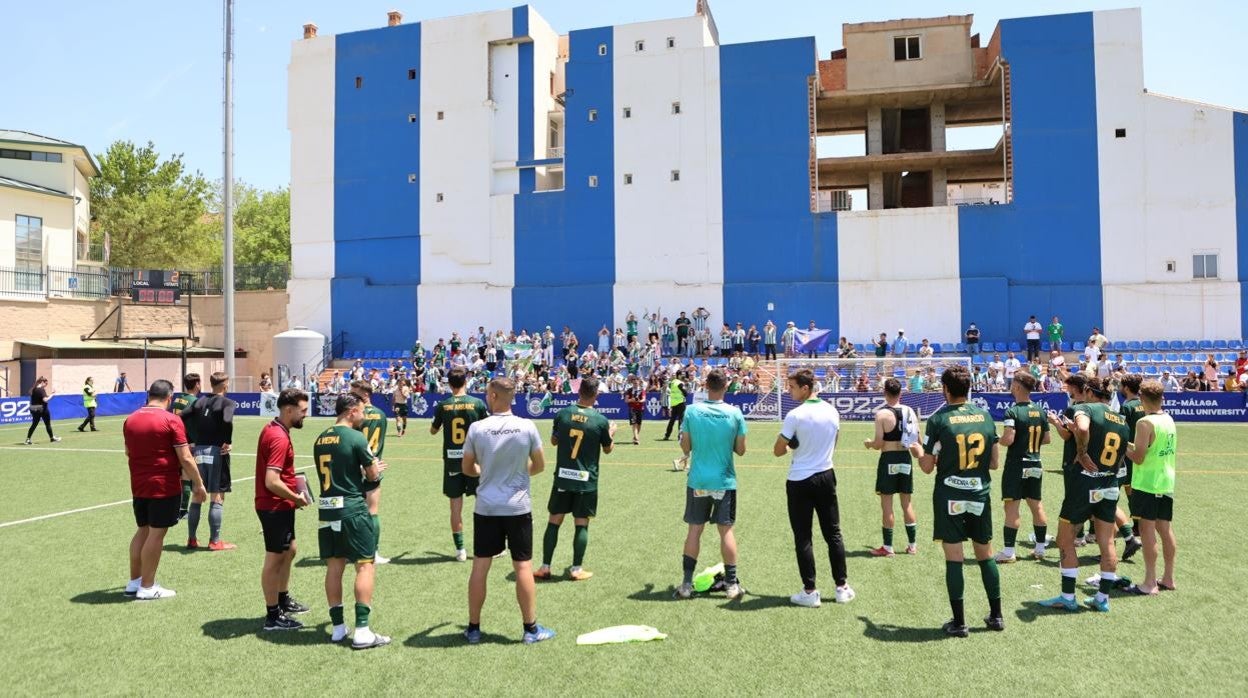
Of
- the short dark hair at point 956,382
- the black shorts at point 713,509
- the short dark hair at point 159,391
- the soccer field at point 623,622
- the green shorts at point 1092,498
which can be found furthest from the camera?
the short dark hair at point 159,391

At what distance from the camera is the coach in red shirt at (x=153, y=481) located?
7648 mm

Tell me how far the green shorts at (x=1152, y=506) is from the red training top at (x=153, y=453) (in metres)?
8.83

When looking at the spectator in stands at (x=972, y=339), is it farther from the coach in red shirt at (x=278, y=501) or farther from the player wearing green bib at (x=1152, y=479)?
the coach in red shirt at (x=278, y=501)

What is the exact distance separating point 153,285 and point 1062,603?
1751 inches

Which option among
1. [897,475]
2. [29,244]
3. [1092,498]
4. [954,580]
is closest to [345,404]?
[954,580]

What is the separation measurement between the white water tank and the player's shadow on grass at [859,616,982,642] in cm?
3933

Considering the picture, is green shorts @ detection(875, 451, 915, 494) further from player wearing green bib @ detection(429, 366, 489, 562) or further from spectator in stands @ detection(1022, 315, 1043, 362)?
spectator in stands @ detection(1022, 315, 1043, 362)

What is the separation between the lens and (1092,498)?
24.1 feet

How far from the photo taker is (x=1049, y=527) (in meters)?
10.5

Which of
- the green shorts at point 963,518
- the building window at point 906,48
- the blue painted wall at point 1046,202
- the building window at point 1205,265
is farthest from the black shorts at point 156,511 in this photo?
the building window at point 1205,265

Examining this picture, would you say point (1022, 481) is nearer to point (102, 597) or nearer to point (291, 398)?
point (291, 398)

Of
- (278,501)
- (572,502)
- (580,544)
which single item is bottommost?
(580,544)

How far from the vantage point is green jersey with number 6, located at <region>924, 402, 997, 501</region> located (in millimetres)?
6461

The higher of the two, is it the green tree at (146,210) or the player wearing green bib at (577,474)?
the green tree at (146,210)
